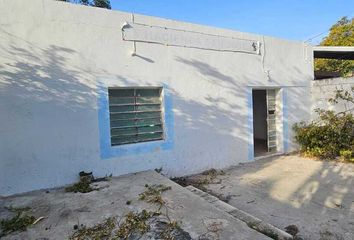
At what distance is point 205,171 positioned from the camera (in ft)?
23.5

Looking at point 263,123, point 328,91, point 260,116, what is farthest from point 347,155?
point 260,116

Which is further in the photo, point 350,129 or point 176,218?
point 350,129

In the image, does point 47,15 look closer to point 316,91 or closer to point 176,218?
point 176,218

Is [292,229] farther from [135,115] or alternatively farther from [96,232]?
[135,115]

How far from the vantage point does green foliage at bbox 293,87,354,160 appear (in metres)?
8.02

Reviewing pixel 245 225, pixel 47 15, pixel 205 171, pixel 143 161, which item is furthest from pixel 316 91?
pixel 47 15

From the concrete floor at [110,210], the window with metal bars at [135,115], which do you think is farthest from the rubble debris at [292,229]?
the window with metal bars at [135,115]

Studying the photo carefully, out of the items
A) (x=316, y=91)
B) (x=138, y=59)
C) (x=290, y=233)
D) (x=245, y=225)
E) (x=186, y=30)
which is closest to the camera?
(x=245, y=225)

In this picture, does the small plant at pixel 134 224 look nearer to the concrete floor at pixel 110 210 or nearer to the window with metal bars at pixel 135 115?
the concrete floor at pixel 110 210

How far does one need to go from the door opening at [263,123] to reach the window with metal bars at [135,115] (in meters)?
3.87

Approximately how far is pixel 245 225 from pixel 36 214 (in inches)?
112

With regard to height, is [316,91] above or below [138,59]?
below

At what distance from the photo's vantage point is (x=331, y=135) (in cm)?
812

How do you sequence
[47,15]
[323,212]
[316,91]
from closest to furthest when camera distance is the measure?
[323,212]
[47,15]
[316,91]
